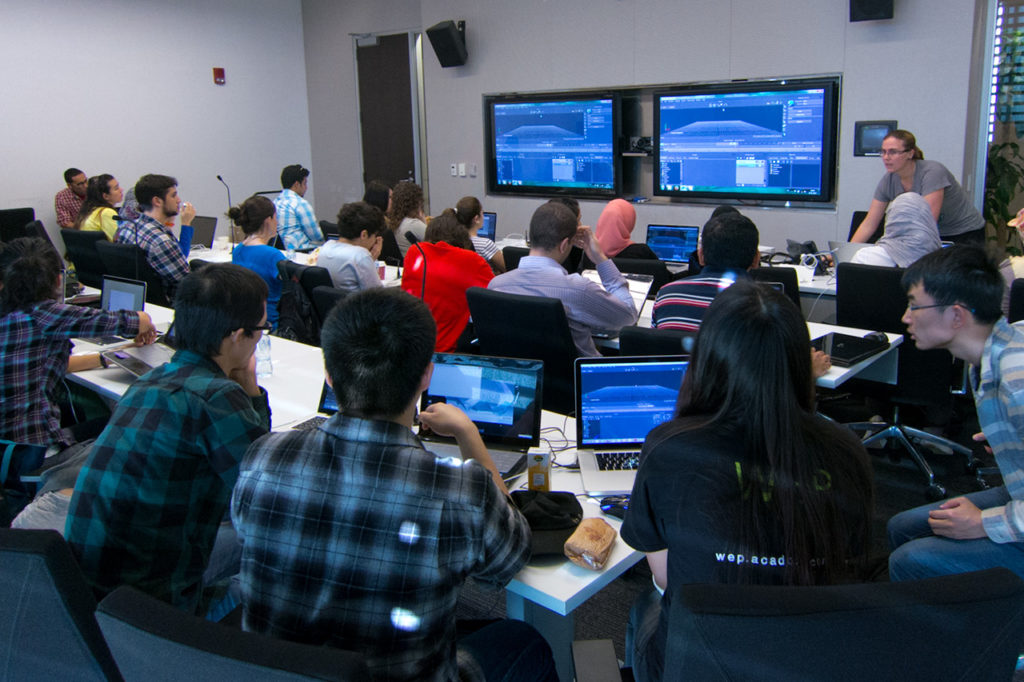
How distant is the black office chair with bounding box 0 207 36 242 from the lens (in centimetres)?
703

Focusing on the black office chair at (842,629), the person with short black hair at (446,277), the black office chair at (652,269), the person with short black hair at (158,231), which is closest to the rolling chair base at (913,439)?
the black office chair at (652,269)

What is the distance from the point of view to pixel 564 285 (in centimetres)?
348

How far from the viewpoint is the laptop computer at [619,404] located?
232cm

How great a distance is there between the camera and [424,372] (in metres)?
1.54

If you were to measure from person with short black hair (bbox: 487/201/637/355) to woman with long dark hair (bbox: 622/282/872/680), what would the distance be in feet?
6.42

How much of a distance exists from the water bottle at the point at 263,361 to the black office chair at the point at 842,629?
252cm

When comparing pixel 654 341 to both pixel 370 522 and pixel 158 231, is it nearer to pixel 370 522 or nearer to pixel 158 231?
pixel 370 522

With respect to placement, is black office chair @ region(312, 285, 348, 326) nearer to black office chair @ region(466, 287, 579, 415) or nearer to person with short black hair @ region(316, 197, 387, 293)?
person with short black hair @ region(316, 197, 387, 293)

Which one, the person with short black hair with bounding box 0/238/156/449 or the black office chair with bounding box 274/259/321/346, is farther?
the black office chair with bounding box 274/259/321/346

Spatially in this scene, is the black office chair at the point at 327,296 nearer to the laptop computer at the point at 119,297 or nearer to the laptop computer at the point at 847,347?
the laptop computer at the point at 119,297

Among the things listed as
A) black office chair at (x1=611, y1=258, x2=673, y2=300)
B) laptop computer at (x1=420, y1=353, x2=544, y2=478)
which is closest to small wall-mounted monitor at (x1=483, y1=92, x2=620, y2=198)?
black office chair at (x1=611, y1=258, x2=673, y2=300)

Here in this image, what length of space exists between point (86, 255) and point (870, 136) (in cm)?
565

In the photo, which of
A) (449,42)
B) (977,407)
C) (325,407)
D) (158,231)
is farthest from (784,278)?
(449,42)

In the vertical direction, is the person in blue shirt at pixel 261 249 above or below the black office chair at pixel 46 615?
above
